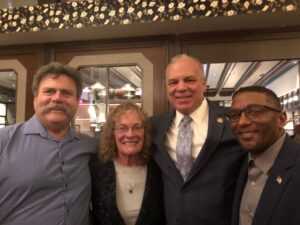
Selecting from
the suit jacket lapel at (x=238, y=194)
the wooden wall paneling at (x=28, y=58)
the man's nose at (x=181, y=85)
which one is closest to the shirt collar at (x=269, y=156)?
the suit jacket lapel at (x=238, y=194)

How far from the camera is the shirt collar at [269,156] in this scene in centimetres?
146

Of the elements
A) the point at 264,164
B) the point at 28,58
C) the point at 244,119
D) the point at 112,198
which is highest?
the point at 28,58

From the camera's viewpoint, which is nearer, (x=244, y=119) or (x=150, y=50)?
(x=244, y=119)

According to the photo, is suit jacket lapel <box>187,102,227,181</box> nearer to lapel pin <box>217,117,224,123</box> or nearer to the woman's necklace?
lapel pin <box>217,117,224,123</box>

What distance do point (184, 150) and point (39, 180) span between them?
0.77 metres

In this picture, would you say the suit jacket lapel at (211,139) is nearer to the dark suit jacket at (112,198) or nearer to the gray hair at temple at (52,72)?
the dark suit jacket at (112,198)

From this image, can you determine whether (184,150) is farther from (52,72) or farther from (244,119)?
(52,72)

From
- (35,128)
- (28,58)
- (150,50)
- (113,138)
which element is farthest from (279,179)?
(28,58)

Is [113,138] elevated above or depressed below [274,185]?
above

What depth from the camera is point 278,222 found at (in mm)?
1317

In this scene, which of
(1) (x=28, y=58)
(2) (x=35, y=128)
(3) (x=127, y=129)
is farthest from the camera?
(1) (x=28, y=58)

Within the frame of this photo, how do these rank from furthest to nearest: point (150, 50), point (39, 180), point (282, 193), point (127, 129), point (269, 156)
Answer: point (150, 50), point (127, 129), point (39, 180), point (269, 156), point (282, 193)

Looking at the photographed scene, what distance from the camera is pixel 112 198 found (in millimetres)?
1781

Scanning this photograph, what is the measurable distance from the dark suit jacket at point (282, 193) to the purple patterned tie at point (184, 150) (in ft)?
1.57
